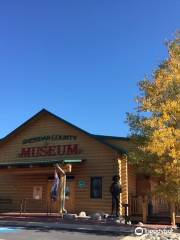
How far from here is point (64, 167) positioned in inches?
910

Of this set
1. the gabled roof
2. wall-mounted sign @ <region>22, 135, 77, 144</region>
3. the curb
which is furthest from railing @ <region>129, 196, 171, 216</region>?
wall-mounted sign @ <region>22, 135, 77, 144</region>

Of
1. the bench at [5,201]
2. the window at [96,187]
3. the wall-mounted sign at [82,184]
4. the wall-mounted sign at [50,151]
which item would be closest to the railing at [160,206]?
the window at [96,187]

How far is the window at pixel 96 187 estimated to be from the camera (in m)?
24.2

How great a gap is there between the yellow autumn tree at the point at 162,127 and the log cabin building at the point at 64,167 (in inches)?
203

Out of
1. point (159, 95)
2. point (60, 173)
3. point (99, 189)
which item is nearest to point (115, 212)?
point (99, 189)

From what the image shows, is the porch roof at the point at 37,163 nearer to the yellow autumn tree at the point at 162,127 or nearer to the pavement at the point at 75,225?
the pavement at the point at 75,225

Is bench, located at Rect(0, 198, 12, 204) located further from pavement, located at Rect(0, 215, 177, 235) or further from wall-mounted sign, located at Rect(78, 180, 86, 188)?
pavement, located at Rect(0, 215, 177, 235)

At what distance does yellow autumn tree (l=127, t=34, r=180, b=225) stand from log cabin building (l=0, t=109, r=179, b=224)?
517cm

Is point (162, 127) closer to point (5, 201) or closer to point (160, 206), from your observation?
point (160, 206)

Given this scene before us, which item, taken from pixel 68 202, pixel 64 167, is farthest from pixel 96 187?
pixel 64 167

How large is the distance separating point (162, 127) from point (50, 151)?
11.6 m

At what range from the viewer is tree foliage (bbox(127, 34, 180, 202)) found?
1602cm

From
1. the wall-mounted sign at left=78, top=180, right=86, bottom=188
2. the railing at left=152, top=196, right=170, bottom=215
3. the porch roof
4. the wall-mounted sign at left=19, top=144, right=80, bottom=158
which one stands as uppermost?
the wall-mounted sign at left=19, top=144, right=80, bottom=158

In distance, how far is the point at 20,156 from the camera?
27.7m
